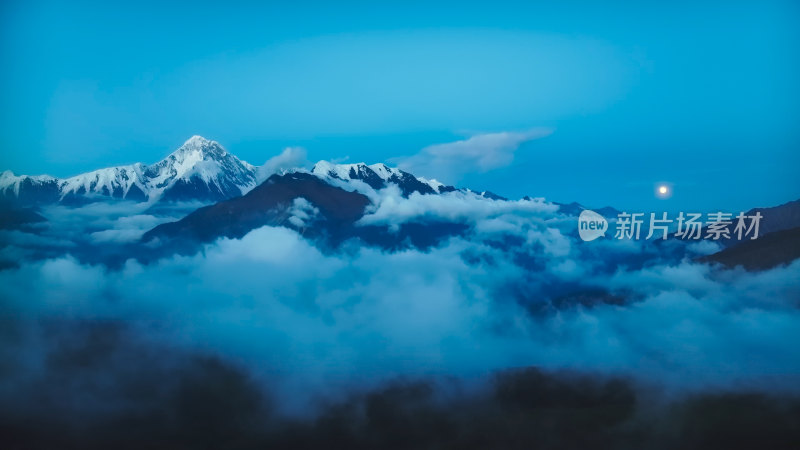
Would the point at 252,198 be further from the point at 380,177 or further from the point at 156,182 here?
the point at 380,177

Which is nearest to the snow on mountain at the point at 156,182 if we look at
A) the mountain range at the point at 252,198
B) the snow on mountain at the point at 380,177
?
the mountain range at the point at 252,198

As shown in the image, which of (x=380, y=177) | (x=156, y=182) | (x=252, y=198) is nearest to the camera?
(x=156, y=182)

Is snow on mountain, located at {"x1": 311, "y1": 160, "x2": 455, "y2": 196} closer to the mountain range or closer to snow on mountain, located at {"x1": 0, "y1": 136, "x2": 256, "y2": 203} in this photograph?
the mountain range

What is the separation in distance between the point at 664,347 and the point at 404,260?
22977 mm

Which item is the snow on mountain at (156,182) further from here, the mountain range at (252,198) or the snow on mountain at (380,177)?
the snow on mountain at (380,177)

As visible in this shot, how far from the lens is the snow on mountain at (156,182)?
24.2 m

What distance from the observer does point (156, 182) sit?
3469cm

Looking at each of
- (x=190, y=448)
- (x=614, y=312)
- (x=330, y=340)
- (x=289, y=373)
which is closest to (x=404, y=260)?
(x=330, y=340)

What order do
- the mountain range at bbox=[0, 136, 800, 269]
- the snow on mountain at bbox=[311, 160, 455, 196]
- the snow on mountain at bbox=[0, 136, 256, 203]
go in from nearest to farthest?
the snow on mountain at bbox=[0, 136, 256, 203] < the mountain range at bbox=[0, 136, 800, 269] < the snow on mountain at bbox=[311, 160, 455, 196]

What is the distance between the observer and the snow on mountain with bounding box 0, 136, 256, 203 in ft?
79.4

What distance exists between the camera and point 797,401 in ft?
111

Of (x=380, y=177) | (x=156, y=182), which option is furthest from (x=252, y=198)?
(x=380, y=177)

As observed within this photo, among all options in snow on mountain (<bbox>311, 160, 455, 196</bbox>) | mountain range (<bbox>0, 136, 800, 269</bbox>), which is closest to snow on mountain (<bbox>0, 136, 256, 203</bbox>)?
mountain range (<bbox>0, 136, 800, 269</bbox>)

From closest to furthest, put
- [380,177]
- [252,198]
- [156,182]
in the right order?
[156,182] → [252,198] → [380,177]
